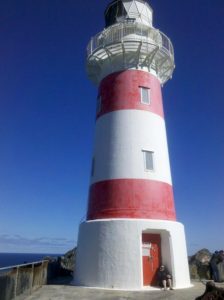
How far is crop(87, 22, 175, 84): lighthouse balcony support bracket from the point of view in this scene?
53.8ft

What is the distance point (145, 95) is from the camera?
16047 mm

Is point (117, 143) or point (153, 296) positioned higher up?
point (117, 143)

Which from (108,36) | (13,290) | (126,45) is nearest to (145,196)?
(13,290)

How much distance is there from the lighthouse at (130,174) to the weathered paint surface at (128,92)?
54mm

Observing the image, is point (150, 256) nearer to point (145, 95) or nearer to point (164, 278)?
point (164, 278)

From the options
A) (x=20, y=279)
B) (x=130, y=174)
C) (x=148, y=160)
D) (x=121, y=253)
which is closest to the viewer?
(x=20, y=279)

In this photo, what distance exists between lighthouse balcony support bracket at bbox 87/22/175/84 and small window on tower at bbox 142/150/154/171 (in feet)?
17.0

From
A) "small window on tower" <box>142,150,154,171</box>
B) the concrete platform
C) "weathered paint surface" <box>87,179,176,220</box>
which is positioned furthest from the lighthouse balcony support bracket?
the concrete platform

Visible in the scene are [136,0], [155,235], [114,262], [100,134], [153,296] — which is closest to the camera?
[153,296]

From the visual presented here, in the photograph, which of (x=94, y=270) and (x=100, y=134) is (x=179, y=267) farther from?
(x=100, y=134)

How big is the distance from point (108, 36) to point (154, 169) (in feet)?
28.4

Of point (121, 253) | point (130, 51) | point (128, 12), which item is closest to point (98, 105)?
point (130, 51)

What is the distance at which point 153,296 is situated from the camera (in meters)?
10.5

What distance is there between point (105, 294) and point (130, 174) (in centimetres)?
539
